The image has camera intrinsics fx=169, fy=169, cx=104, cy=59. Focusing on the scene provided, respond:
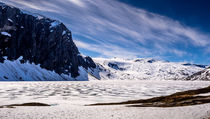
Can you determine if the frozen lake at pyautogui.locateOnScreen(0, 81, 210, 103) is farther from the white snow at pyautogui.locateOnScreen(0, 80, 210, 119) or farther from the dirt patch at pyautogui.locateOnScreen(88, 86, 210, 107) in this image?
the dirt patch at pyautogui.locateOnScreen(88, 86, 210, 107)

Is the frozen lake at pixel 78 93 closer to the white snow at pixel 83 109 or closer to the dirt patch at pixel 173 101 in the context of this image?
the white snow at pixel 83 109

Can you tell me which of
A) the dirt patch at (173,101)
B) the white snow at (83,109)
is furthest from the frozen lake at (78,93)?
the dirt patch at (173,101)

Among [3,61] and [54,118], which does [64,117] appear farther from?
[3,61]

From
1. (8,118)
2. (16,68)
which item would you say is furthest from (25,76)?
(8,118)

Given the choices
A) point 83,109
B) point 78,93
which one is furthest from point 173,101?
point 78,93

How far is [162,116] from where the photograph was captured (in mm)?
16391

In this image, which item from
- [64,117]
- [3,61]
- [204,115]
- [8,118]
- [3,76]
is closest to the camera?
[204,115]

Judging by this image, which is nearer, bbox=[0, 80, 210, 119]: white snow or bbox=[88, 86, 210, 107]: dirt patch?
bbox=[0, 80, 210, 119]: white snow

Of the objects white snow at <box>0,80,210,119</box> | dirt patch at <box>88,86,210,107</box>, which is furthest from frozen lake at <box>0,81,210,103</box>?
dirt patch at <box>88,86,210,107</box>

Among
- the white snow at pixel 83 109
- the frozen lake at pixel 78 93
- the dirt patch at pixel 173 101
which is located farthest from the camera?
the frozen lake at pixel 78 93

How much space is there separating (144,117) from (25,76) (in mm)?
204167

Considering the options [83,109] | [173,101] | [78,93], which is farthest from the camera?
[78,93]

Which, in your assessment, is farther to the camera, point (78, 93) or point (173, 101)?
point (78, 93)

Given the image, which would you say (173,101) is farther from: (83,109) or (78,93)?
(78,93)
